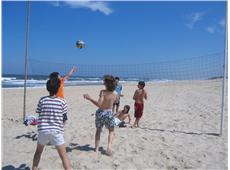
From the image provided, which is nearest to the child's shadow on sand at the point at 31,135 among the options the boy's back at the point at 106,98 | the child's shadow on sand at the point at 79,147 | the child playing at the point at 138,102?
the child's shadow on sand at the point at 79,147

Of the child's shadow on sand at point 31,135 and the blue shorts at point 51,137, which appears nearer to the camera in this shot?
the blue shorts at point 51,137

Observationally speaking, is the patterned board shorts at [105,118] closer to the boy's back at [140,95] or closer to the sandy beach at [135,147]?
the sandy beach at [135,147]

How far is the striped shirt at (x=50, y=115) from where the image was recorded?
3.15 metres

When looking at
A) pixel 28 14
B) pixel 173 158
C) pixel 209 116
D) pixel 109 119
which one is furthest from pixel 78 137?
pixel 209 116

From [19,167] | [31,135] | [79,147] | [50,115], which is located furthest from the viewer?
[31,135]

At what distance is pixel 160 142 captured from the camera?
4.88 m

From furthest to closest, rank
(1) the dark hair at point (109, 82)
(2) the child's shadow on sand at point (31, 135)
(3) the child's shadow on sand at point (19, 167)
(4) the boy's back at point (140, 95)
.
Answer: (4) the boy's back at point (140, 95), (2) the child's shadow on sand at point (31, 135), (1) the dark hair at point (109, 82), (3) the child's shadow on sand at point (19, 167)

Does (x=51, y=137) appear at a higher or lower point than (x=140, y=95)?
lower

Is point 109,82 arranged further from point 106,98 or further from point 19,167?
point 19,167

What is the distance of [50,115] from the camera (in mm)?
3156

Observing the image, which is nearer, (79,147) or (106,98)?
(106,98)

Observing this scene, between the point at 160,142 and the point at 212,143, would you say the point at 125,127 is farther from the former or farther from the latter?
the point at 212,143

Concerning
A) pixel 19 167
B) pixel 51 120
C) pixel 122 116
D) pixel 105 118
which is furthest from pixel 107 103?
pixel 122 116

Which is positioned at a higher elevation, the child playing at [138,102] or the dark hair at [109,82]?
the dark hair at [109,82]
